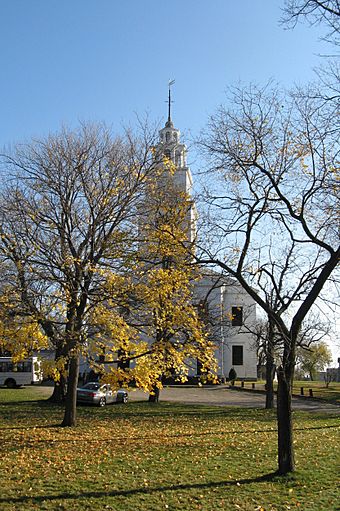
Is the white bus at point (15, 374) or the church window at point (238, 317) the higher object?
the church window at point (238, 317)

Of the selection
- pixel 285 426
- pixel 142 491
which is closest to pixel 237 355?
pixel 285 426

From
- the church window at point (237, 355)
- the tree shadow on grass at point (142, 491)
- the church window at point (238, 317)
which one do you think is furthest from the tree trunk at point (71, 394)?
the church window at point (237, 355)

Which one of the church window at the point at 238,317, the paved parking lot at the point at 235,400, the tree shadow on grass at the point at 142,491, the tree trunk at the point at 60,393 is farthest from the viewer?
the paved parking lot at the point at 235,400

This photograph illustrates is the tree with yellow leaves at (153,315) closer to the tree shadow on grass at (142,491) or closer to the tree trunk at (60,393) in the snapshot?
the tree shadow on grass at (142,491)

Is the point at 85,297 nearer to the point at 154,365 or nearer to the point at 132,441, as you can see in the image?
the point at 154,365

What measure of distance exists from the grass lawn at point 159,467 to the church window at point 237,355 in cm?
4141

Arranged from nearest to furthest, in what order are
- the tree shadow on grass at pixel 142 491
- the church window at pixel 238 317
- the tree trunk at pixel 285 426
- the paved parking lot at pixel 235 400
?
the tree shadow on grass at pixel 142 491 → the tree trunk at pixel 285 426 → the church window at pixel 238 317 → the paved parking lot at pixel 235 400

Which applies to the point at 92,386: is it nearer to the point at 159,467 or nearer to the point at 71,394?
the point at 71,394

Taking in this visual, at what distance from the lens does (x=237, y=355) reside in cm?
5922

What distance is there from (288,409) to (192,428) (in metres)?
8.12

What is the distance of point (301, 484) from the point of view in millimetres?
8828

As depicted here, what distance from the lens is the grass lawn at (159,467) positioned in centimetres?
770

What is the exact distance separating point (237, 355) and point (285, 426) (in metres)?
50.6

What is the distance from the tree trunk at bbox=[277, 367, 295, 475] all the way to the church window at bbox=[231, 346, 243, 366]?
50.3 metres
